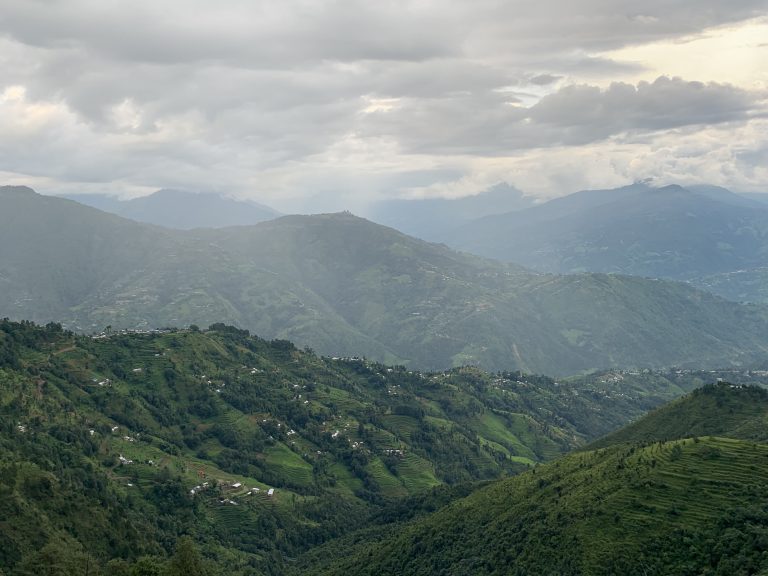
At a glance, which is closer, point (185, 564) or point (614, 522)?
point (185, 564)

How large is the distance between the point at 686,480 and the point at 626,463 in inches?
733

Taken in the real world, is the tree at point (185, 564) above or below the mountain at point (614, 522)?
above

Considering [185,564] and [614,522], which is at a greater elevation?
[185,564]

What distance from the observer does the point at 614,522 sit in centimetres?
13962

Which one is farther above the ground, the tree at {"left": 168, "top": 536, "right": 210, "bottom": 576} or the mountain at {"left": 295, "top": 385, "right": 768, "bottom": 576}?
the tree at {"left": 168, "top": 536, "right": 210, "bottom": 576}

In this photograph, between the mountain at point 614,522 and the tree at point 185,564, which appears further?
the mountain at point 614,522

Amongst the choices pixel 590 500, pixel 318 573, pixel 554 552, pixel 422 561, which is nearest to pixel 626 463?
pixel 590 500

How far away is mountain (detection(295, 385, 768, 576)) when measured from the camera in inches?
4948

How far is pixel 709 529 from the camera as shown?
5044 inches

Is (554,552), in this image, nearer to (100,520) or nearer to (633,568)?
(633,568)

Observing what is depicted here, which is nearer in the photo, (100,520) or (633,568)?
(633,568)

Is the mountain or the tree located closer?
the tree

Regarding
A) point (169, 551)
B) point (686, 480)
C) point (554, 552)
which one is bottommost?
point (169, 551)

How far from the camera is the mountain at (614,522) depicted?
125688 mm
